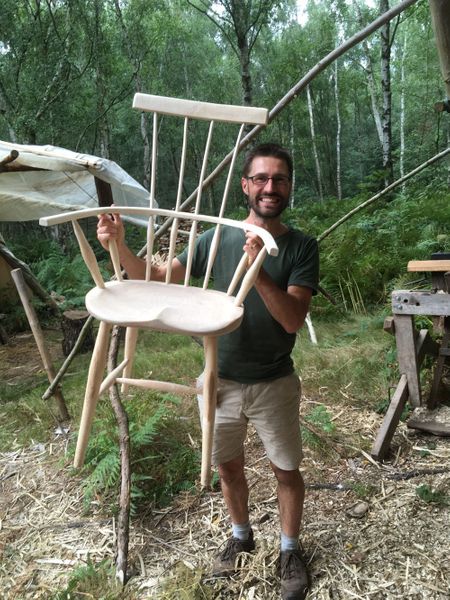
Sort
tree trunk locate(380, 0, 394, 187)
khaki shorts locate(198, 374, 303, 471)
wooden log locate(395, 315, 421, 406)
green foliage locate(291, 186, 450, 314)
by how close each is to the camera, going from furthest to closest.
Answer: tree trunk locate(380, 0, 394, 187)
green foliage locate(291, 186, 450, 314)
wooden log locate(395, 315, 421, 406)
khaki shorts locate(198, 374, 303, 471)

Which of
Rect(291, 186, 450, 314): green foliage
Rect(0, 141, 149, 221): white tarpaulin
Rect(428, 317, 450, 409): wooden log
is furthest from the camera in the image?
Rect(0, 141, 149, 221): white tarpaulin

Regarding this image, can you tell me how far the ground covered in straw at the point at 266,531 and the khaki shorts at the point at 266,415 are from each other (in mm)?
608

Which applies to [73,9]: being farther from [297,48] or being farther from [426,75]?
[426,75]

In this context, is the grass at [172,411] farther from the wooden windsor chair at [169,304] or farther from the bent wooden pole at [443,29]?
the bent wooden pole at [443,29]

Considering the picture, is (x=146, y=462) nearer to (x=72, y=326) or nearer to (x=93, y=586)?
(x=93, y=586)

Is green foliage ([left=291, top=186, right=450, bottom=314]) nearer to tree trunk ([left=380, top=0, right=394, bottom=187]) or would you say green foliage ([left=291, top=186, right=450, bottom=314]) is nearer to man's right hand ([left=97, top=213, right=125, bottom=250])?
tree trunk ([left=380, top=0, right=394, bottom=187])

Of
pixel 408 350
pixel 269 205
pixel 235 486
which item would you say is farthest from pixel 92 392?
pixel 408 350

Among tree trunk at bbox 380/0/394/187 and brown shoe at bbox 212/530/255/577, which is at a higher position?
tree trunk at bbox 380/0/394/187

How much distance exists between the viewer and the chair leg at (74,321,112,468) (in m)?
1.54

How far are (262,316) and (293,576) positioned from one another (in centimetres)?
113

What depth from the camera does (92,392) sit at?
1564 millimetres

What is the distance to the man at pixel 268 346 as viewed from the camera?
5.32 ft

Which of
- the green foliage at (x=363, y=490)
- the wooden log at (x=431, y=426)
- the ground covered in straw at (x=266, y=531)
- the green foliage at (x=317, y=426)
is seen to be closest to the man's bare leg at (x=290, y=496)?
the ground covered in straw at (x=266, y=531)

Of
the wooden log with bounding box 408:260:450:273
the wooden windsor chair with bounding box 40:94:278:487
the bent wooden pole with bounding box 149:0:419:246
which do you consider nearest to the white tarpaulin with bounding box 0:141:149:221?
the wooden log with bounding box 408:260:450:273
